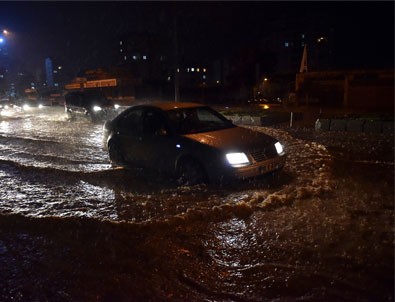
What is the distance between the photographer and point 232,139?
696 cm

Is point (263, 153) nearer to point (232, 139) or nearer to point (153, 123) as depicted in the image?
point (232, 139)

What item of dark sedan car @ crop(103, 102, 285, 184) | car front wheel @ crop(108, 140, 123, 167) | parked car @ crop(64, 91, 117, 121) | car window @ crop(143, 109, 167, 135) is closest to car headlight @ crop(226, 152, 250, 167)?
dark sedan car @ crop(103, 102, 285, 184)

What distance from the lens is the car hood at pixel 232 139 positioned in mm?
6695

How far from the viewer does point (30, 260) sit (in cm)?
458

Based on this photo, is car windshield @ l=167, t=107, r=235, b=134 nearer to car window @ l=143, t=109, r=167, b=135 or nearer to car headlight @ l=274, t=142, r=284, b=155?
car window @ l=143, t=109, r=167, b=135

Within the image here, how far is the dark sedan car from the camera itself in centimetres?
660

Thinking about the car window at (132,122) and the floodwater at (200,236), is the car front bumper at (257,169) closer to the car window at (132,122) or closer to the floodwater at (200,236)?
the floodwater at (200,236)

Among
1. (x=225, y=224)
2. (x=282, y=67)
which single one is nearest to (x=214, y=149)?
(x=225, y=224)

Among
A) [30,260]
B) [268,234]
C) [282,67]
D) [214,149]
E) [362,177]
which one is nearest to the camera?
[30,260]

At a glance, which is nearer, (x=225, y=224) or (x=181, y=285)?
(x=181, y=285)

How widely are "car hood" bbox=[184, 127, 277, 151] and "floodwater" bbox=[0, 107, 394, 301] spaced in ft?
2.45

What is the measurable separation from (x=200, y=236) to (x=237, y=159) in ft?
6.25

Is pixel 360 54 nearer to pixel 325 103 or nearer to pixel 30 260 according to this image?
pixel 325 103

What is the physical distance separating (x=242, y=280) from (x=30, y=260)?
2569mm
